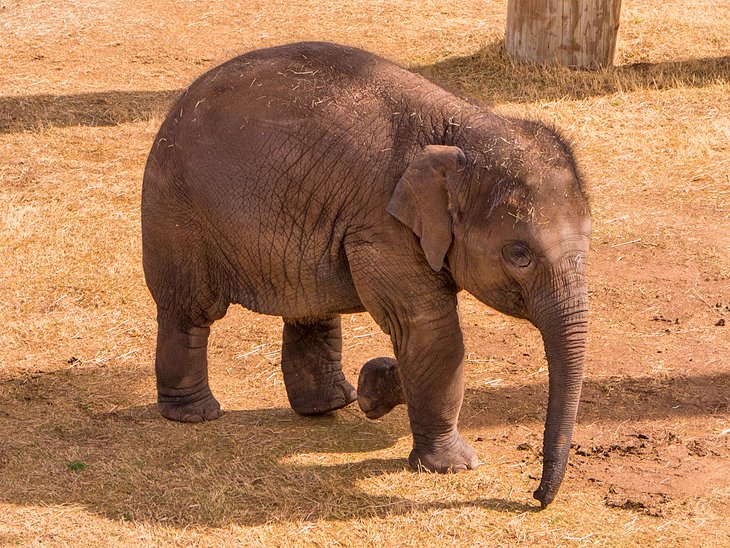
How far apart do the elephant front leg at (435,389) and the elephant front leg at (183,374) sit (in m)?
1.35

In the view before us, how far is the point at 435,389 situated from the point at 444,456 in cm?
41

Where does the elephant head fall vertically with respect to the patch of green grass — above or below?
above

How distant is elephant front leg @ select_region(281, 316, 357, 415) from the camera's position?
691cm

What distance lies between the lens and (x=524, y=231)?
5.40m

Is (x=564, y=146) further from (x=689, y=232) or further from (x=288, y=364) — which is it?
(x=689, y=232)

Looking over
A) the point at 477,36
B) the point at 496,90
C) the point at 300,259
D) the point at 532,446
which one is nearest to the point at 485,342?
the point at 532,446

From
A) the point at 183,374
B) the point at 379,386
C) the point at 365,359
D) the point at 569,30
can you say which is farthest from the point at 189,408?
the point at 569,30

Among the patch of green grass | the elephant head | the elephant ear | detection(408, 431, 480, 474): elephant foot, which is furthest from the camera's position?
the patch of green grass

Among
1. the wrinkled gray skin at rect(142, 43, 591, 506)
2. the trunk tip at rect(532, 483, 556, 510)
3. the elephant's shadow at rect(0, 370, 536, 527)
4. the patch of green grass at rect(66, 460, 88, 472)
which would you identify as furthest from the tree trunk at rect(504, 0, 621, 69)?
the patch of green grass at rect(66, 460, 88, 472)

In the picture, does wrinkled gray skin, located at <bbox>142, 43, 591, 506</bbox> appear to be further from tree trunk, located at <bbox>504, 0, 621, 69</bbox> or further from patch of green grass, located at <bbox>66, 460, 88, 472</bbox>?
tree trunk, located at <bbox>504, 0, 621, 69</bbox>

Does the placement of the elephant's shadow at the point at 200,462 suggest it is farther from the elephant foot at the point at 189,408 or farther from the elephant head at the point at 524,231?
the elephant head at the point at 524,231

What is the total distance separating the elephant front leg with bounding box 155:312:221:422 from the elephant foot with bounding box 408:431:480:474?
136 centimetres

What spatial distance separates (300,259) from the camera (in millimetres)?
6066

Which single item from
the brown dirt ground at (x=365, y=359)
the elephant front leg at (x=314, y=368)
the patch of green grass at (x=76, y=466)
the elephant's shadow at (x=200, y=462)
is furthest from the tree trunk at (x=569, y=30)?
the patch of green grass at (x=76, y=466)
